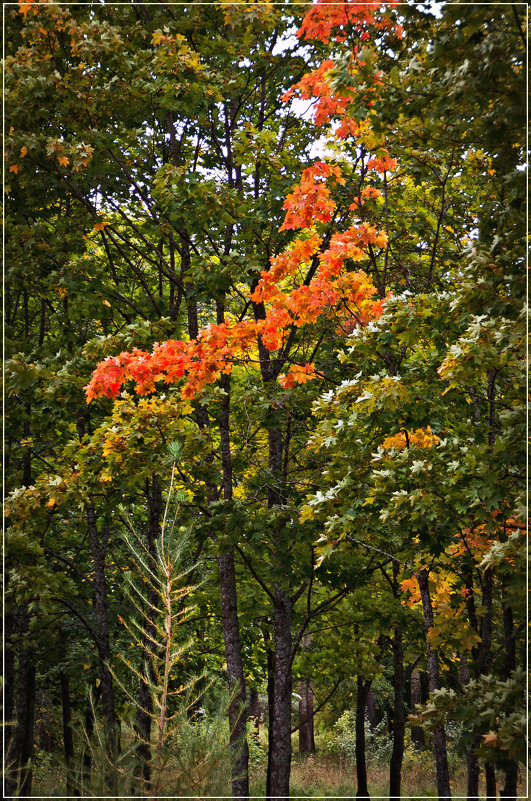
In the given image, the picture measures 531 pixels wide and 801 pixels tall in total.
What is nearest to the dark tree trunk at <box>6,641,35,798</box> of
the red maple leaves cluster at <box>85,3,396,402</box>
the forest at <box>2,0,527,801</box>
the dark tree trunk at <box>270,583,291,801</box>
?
the forest at <box>2,0,527,801</box>

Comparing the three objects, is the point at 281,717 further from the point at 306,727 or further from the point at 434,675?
the point at 306,727

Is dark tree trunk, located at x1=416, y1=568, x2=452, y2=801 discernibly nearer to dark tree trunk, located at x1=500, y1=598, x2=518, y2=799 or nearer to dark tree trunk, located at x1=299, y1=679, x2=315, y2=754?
dark tree trunk, located at x1=500, y1=598, x2=518, y2=799

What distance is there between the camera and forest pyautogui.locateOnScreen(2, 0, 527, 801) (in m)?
4.82

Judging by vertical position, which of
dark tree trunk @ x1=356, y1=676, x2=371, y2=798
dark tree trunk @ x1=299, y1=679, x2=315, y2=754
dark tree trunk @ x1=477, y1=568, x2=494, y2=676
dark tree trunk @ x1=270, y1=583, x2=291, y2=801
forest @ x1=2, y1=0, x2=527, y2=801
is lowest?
dark tree trunk @ x1=299, y1=679, x2=315, y2=754

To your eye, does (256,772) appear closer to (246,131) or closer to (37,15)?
(246,131)

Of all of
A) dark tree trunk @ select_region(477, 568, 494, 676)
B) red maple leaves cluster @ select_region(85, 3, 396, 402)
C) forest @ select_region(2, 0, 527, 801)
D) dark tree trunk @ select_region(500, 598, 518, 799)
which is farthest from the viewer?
red maple leaves cluster @ select_region(85, 3, 396, 402)

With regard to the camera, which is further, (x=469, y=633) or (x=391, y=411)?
(x=469, y=633)

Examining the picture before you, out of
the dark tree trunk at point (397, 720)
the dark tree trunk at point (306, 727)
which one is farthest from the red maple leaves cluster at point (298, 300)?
the dark tree trunk at point (306, 727)

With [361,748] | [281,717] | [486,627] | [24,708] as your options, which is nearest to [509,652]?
[486,627]

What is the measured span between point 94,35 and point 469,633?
8.67m

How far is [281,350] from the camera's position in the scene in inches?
388

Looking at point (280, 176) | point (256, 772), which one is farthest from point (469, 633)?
point (256, 772)

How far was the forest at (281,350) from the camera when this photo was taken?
15.8 ft

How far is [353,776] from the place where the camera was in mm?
20391
